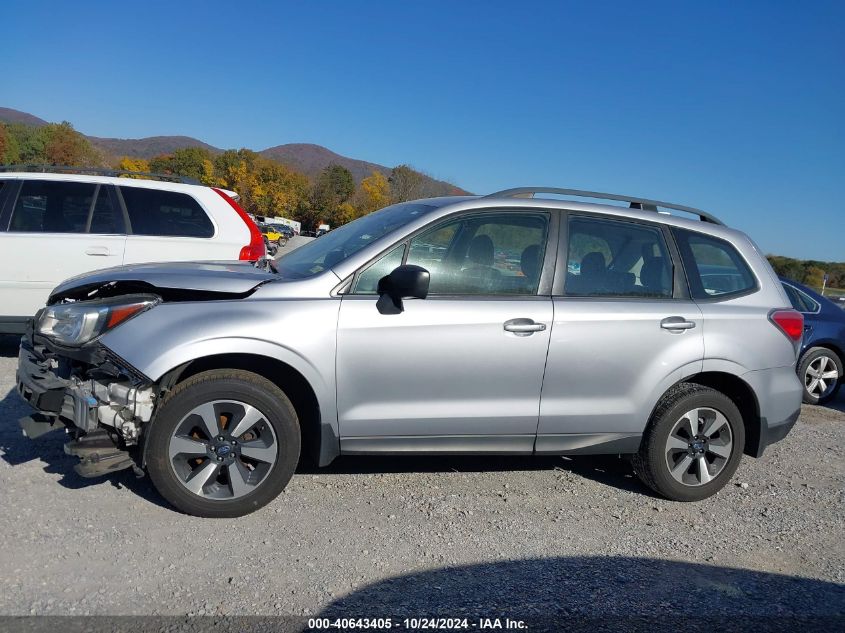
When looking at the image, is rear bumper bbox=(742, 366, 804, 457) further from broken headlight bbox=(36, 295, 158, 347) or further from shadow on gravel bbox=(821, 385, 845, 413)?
shadow on gravel bbox=(821, 385, 845, 413)

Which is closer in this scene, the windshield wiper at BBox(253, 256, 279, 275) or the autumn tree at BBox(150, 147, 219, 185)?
the windshield wiper at BBox(253, 256, 279, 275)

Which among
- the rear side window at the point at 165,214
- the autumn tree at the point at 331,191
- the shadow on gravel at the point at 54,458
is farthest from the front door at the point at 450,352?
the autumn tree at the point at 331,191

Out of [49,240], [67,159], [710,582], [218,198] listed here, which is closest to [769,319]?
[710,582]

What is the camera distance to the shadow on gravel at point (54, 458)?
3.90 metres

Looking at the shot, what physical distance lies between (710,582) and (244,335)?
2694 mm

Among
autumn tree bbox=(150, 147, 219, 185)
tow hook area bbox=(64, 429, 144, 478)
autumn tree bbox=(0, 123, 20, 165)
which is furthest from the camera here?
autumn tree bbox=(150, 147, 219, 185)

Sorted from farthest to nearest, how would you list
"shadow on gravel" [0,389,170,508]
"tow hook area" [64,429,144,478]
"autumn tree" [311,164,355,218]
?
"autumn tree" [311,164,355,218] < "shadow on gravel" [0,389,170,508] < "tow hook area" [64,429,144,478]

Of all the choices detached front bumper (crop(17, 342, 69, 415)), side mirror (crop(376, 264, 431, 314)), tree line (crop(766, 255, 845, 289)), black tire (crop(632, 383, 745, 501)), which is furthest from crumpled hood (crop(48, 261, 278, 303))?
tree line (crop(766, 255, 845, 289))

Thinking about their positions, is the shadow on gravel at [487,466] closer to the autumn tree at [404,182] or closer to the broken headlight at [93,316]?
the broken headlight at [93,316]

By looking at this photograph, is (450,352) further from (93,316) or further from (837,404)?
(837,404)

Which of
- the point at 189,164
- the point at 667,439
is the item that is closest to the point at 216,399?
the point at 667,439

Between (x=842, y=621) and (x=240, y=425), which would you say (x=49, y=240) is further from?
(x=842, y=621)

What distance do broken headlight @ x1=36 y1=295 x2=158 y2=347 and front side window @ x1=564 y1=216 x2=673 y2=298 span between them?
8.15 feet

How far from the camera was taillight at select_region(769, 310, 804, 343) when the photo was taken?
442 cm
